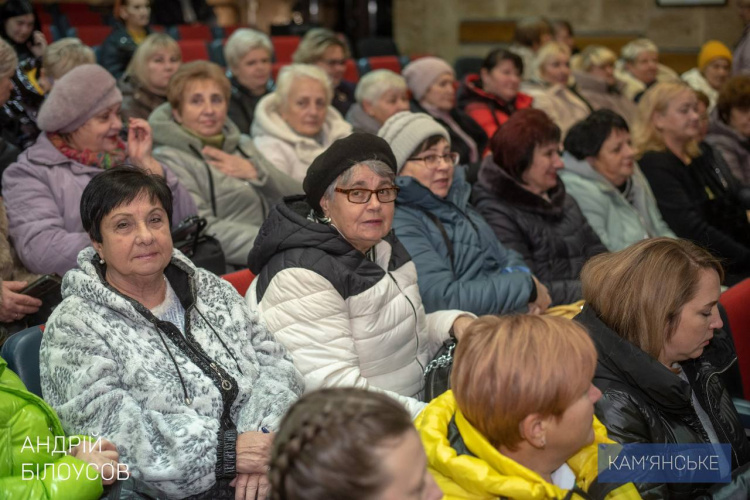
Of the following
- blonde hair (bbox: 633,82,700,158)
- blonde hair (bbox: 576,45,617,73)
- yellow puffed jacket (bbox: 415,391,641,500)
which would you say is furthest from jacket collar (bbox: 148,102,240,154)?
blonde hair (bbox: 576,45,617,73)

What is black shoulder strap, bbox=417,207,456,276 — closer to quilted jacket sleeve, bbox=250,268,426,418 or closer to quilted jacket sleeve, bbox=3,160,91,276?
quilted jacket sleeve, bbox=250,268,426,418

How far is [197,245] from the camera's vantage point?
2.96 metres

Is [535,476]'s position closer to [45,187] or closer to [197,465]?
[197,465]

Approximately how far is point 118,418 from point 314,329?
59 cm

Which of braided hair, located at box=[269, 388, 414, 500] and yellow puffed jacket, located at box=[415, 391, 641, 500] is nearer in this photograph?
braided hair, located at box=[269, 388, 414, 500]

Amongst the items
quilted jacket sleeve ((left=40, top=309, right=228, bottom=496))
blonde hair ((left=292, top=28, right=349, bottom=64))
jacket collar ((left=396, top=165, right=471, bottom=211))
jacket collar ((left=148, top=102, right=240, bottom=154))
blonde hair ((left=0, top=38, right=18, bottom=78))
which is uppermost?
blonde hair ((left=0, top=38, right=18, bottom=78))

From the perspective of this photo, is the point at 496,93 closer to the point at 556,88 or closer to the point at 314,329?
the point at 556,88

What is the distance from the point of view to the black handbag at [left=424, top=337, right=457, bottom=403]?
7.36 feet

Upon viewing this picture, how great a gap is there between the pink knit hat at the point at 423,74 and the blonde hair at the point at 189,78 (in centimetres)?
184

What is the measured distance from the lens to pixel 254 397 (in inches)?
83.3

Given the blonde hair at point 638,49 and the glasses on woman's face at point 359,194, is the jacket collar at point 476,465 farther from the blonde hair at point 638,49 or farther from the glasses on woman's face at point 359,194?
the blonde hair at point 638,49

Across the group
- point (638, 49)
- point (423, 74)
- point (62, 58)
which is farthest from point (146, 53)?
point (638, 49)

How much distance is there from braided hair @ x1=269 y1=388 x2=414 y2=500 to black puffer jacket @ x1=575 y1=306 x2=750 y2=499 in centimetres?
83

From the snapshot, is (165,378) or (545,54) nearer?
(165,378)
